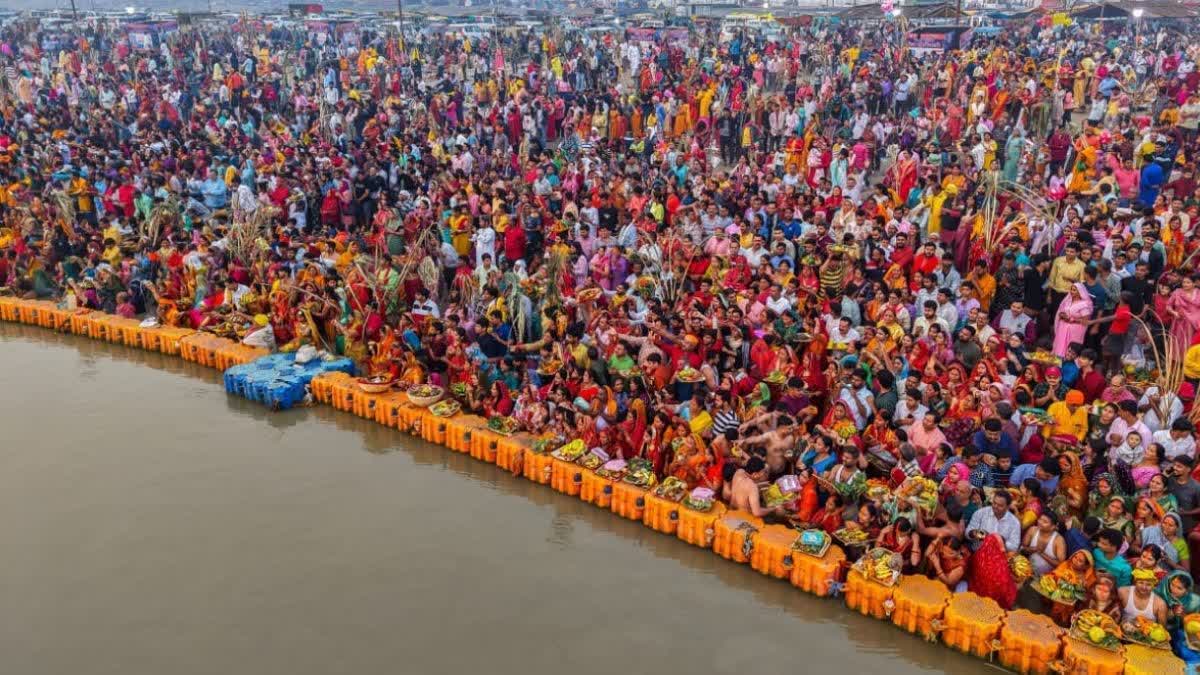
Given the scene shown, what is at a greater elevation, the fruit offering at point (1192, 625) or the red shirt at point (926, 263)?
the red shirt at point (926, 263)

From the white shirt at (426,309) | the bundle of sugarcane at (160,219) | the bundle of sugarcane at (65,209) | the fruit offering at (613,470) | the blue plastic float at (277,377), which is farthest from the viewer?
the bundle of sugarcane at (65,209)

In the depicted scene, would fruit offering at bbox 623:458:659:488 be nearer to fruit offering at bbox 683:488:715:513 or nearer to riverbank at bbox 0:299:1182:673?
riverbank at bbox 0:299:1182:673

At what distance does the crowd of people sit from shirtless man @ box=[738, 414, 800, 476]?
28 millimetres

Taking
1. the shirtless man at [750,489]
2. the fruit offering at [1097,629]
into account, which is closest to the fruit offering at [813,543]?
the shirtless man at [750,489]

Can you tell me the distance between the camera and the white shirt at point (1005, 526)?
714 centimetres

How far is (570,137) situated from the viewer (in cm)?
1855

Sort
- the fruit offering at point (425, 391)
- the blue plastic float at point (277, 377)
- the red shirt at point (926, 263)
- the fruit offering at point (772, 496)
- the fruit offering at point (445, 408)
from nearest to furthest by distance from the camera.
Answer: the fruit offering at point (772, 496) → the red shirt at point (926, 263) → the fruit offering at point (445, 408) → the fruit offering at point (425, 391) → the blue plastic float at point (277, 377)

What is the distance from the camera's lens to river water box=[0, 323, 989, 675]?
7234 mm

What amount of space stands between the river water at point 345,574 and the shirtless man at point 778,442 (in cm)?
105

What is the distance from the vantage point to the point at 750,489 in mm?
8305

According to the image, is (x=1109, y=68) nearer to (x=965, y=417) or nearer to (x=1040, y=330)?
(x=1040, y=330)

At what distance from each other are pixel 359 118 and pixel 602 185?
29.6 ft

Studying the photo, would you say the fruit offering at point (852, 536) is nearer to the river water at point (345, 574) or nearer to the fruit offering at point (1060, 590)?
the river water at point (345, 574)

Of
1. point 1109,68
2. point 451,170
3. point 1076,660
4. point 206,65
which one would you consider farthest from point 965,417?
point 206,65
